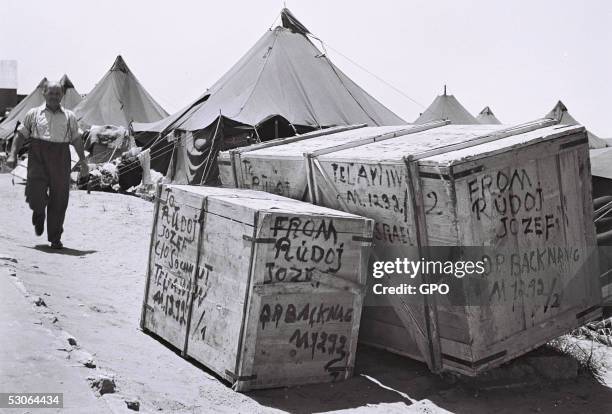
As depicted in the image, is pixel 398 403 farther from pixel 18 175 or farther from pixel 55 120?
pixel 18 175

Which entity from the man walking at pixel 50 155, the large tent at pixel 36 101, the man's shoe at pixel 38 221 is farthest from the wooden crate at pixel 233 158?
the large tent at pixel 36 101

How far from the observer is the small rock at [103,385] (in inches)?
131

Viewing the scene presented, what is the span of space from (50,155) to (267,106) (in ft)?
30.2

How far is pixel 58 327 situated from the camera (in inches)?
167

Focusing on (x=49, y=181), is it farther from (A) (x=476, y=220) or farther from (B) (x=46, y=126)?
(A) (x=476, y=220)

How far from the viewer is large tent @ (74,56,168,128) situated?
82.0ft

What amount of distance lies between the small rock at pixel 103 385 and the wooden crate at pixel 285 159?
2375mm

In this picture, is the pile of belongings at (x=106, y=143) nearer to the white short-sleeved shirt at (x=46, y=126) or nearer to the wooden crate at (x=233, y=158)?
the white short-sleeved shirt at (x=46, y=126)

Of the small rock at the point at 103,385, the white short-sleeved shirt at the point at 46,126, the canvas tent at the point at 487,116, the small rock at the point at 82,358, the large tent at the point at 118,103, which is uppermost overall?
the canvas tent at the point at 487,116

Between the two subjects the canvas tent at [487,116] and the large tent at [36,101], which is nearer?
the large tent at [36,101]

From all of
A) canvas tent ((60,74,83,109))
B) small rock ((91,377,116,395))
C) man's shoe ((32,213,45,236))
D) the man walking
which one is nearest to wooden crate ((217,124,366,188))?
the man walking

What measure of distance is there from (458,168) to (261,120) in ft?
39.9

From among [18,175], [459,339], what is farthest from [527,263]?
[18,175]

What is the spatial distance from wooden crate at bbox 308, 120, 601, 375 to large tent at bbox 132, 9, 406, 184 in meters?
11.2
